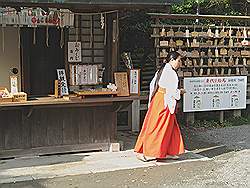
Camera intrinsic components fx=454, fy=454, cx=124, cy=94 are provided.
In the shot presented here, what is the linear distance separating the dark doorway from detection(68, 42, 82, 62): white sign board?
1.69ft

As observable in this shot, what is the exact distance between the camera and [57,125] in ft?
29.7

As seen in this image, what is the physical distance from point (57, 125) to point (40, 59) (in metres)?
1.70

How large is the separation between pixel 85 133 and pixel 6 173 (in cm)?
202

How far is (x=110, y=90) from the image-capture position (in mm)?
9016

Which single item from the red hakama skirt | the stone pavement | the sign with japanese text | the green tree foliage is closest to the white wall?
the sign with japanese text

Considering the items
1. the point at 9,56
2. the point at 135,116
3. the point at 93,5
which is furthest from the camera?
the point at 135,116

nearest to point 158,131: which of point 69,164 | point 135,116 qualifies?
point 69,164

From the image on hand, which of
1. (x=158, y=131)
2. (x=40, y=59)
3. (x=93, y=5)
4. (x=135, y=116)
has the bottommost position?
(x=135, y=116)

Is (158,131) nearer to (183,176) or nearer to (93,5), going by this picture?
(183,176)

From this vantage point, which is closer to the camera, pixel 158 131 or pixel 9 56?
pixel 158 131

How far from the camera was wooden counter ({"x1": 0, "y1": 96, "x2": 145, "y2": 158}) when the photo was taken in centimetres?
863

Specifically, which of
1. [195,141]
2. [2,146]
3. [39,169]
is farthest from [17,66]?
[195,141]

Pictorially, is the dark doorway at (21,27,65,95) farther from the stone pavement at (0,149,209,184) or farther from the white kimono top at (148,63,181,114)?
the white kimono top at (148,63,181,114)

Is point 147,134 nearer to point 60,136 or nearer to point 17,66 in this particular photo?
point 60,136
